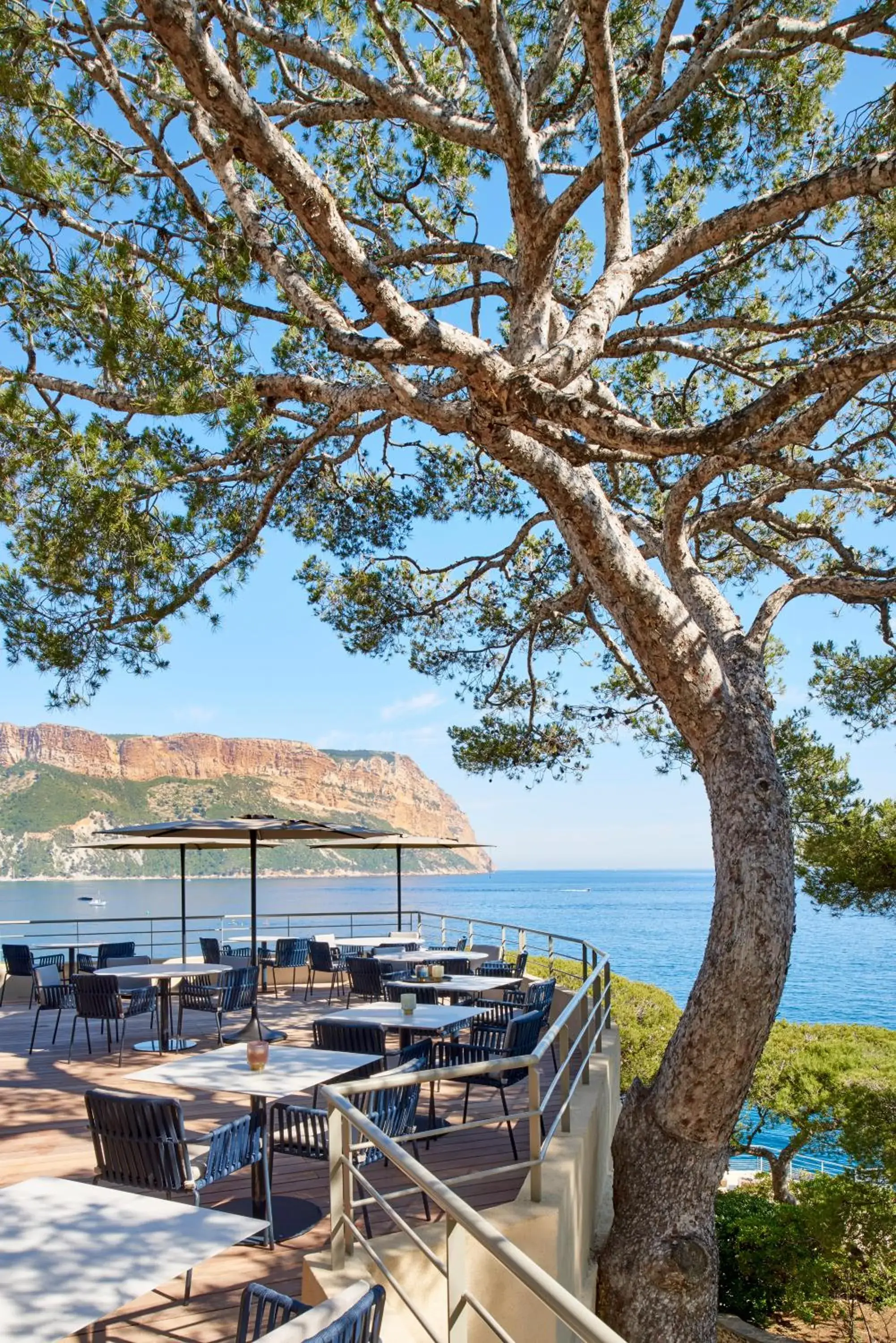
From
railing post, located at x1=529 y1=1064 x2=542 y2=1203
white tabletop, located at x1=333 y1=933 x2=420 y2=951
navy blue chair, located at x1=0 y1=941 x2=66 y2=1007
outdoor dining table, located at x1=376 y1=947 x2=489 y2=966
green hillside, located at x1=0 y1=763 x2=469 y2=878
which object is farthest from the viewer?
green hillside, located at x1=0 y1=763 x2=469 y2=878

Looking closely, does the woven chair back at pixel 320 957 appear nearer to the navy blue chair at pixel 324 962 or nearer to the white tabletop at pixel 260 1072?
the navy blue chair at pixel 324 962

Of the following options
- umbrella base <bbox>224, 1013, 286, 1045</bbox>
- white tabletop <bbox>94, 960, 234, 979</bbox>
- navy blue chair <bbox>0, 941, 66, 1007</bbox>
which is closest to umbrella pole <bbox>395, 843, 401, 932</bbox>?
umbrella base <bbox>224, 1013, 286, 1045</bbox>

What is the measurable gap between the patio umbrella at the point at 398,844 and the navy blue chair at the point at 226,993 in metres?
1.50

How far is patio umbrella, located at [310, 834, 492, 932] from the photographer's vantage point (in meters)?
9.22

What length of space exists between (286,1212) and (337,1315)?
2.63 metres

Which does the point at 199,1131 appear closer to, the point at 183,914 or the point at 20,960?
the point at 183,914

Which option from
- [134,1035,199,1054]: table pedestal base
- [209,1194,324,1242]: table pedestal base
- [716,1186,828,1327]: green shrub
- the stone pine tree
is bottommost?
[716,1186,828,1327]: green shrub

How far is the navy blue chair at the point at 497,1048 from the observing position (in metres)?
5.51

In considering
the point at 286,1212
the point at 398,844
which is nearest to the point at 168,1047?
the point at 398,844

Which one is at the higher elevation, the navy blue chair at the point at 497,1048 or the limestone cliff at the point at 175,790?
the limestone cliff at the point at 175,790

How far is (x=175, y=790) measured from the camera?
101 metres

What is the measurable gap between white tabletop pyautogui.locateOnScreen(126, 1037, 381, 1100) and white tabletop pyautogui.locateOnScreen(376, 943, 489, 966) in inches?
165

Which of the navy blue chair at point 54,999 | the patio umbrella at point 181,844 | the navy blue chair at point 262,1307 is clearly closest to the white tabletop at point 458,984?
the patio umbrella at point 181,844

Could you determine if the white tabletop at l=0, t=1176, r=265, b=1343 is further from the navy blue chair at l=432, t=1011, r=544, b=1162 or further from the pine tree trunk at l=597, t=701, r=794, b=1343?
the pine tree trunk at l=597, t=701, r=794, b=1343
